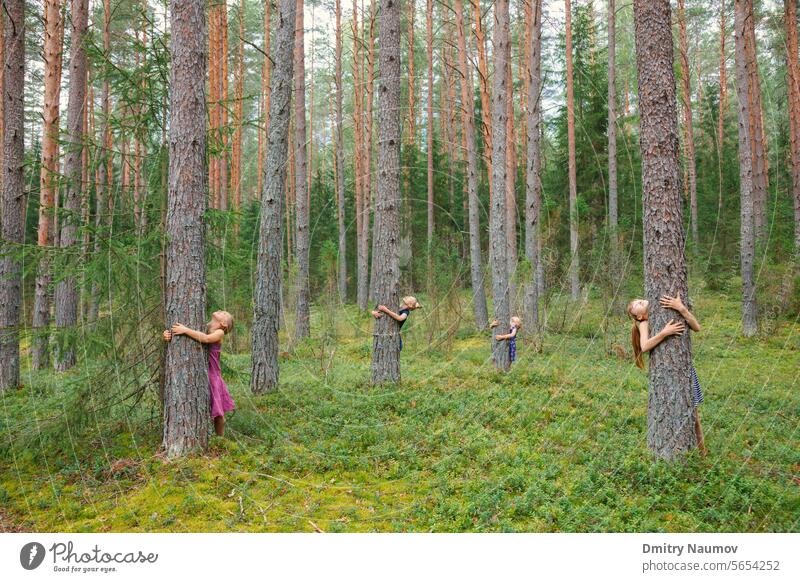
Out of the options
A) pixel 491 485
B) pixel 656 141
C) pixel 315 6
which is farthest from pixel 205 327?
pixel 315 6

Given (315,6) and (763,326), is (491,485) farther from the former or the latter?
(315,6)

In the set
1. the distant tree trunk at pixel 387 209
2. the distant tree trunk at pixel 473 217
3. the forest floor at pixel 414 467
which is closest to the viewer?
the forest floor at pixel 414 467

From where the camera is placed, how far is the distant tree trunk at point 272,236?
9031 millimetres

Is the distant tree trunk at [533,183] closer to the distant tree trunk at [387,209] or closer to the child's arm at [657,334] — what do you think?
the distant tree trunk at [387,209]

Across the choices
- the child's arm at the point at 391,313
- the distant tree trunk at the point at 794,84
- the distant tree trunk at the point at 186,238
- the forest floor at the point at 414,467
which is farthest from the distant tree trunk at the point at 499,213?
the distant tree trunk at the point at 794,84

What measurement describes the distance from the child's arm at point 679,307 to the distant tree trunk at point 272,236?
19.6 feet

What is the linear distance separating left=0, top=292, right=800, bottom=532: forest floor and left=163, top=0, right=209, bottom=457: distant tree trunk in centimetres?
41

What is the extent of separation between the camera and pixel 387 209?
923cm

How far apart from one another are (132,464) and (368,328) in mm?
14031

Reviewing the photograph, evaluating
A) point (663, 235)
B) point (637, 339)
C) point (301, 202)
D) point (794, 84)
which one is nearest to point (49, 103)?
point (301, 202)

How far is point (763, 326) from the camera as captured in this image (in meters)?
14.2

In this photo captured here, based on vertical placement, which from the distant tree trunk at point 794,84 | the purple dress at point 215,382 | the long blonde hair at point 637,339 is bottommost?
the purple dress at point 215,382

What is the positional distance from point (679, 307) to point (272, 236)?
625cm
